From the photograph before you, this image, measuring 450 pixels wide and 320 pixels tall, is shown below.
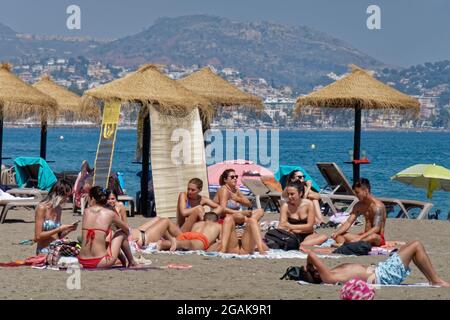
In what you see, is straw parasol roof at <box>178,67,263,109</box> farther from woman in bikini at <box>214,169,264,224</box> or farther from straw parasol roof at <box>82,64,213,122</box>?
woman in bikini at <box>214,169,264,224</box>

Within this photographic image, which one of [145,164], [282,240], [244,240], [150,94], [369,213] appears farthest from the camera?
[145,164]

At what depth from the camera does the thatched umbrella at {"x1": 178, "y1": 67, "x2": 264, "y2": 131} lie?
58.9 ft

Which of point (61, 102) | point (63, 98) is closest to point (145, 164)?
point (61, 102)

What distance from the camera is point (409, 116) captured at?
58.9 feet

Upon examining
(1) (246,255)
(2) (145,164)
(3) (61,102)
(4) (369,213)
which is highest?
(3) (61,102)

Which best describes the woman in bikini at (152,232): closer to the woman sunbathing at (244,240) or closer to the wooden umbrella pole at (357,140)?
the woman sunbathing at (244,240)

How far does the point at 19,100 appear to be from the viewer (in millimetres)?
16797

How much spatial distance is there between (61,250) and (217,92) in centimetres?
890

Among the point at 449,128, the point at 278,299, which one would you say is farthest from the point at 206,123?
the point at 449,128

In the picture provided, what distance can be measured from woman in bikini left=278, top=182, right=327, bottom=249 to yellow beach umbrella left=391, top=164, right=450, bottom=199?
330 inches

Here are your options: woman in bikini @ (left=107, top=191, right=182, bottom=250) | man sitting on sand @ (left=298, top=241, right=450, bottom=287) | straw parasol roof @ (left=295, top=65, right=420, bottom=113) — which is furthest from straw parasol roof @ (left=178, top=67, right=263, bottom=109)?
man sitting on sand @ (left=298, top=241, right=450, bottom=287)

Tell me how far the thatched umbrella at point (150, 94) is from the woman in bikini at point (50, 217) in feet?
17.8

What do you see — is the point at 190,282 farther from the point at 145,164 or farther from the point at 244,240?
the point at 145,164
